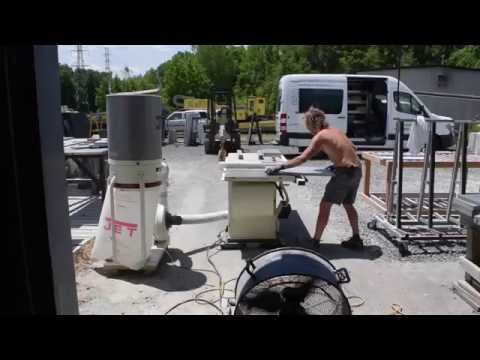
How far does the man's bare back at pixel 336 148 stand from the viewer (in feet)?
16.5

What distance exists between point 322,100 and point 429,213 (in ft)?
26.5

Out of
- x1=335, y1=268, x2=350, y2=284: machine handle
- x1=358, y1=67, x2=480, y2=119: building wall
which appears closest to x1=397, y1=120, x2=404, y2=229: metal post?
x1=335, y1=268, x2=350, y2=284: machine handle

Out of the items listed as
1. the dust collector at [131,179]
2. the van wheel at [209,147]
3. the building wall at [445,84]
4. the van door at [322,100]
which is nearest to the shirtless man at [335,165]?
the dust collector at [131,179]

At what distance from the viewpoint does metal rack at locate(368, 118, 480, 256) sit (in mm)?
5121

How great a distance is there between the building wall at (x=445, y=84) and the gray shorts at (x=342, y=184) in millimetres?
17360

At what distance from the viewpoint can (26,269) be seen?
1.76m

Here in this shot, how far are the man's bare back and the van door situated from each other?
7.91m

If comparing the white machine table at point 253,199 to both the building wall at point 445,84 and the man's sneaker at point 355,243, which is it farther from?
the building wall at point 445,84

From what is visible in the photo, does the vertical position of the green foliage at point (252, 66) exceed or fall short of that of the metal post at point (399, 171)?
it exceeds it
